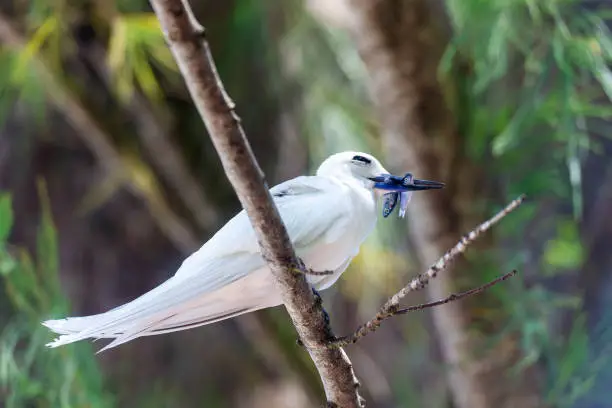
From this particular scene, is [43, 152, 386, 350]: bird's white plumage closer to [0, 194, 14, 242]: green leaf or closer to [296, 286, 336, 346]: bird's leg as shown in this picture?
[296, 286, 336, 346]: bird's leg

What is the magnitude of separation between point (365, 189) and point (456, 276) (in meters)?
0.53

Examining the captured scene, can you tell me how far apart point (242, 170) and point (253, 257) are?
0.28 feet

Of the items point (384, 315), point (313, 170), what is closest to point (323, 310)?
point (384, 315)

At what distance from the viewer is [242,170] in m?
0.38

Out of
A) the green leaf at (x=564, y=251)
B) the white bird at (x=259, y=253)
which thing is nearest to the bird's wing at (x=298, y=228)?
the white bird at (x=259, y=253)

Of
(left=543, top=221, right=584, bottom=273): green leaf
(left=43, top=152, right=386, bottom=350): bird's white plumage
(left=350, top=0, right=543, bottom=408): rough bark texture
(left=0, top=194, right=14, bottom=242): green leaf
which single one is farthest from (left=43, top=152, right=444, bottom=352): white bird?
(left=543, top=221, right=584, bottom=273): green leaf

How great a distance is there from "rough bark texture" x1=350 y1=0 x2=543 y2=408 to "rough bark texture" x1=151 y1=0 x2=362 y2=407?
1.57ft

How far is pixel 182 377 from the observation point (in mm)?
1387

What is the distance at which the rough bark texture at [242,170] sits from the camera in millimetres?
347

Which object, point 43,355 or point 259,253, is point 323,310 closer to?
point 259,253

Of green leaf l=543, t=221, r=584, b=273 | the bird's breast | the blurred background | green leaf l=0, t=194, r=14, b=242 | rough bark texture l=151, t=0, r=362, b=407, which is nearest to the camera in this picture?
rough bark texture l=151, t=0, r=362, b=407

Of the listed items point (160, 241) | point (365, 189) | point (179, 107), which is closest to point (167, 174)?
point (179, 107)

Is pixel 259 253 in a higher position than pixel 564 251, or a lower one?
lower

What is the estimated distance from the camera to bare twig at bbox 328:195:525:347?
38 centimetres
